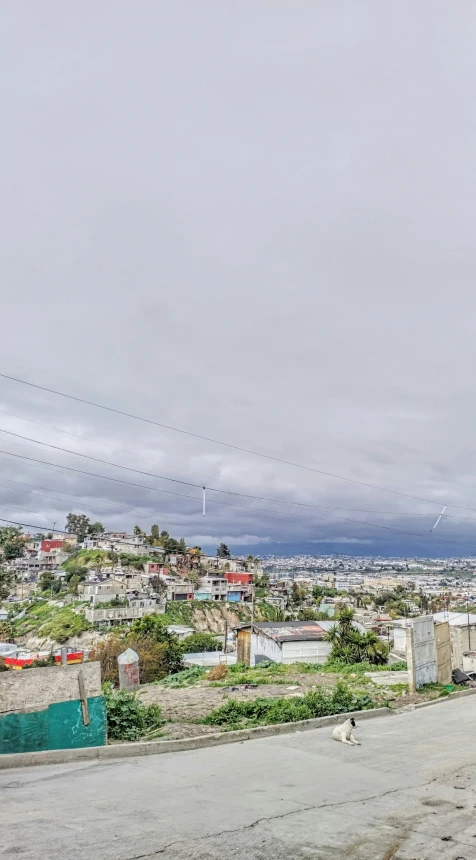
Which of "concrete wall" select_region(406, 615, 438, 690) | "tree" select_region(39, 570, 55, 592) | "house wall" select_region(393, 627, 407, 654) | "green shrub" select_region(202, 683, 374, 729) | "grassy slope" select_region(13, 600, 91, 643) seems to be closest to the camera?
"green shrub" select_region(202, 683, 374, 729)

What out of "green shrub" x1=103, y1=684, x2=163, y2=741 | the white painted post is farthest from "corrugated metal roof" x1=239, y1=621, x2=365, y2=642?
"green shrub" x1=103, y1=684, x2=163, y2=741

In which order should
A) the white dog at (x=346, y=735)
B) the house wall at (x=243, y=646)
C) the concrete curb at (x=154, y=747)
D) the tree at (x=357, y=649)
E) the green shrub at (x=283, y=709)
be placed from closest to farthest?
the concrete curb at (x=154, y=747) < the white dog at (x=346, y=735) < the green shrub at (x=283, y=709) < the tree at (x=357, y=649) < the house wall at (x=243, y=646)

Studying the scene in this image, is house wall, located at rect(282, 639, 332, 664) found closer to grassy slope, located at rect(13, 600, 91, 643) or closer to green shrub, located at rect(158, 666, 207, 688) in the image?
green shrub, located at rect(158, 666, 207, 688)

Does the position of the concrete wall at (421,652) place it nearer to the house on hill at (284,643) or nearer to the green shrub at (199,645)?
the house on hill at (284,643)

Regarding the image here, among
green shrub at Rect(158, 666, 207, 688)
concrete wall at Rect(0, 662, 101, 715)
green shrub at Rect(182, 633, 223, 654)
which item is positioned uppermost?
concrete wall at Rect(0, 662, 101, 715)

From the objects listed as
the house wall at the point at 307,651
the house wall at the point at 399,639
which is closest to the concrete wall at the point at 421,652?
the house wall at the point at 307,651

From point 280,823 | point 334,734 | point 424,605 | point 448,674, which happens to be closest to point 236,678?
point 448,674

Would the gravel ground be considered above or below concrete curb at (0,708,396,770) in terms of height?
below

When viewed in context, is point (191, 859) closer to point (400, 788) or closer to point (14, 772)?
point (400, 788)
